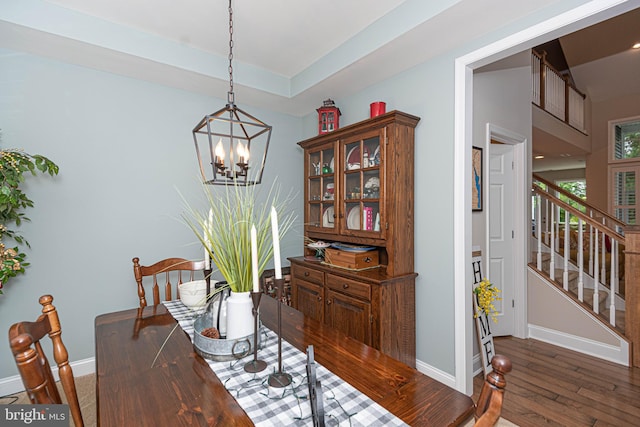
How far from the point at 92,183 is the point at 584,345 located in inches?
183

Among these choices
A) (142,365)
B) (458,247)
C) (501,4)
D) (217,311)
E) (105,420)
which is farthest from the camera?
(458,247)

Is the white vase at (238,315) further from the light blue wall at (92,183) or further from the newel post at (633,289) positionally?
the newel post at (633,289)

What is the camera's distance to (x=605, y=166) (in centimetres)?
609

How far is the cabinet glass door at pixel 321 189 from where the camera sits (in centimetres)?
296

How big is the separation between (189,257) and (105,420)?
227 cm

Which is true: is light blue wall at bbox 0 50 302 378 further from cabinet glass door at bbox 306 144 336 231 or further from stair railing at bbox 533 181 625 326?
stair railing at bbox 533 181 625 326

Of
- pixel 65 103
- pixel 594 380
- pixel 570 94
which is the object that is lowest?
pixel 594 380

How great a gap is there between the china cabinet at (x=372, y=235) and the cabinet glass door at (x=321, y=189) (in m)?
0.02

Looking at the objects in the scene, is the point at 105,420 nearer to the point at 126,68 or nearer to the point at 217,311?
the point at 217,311

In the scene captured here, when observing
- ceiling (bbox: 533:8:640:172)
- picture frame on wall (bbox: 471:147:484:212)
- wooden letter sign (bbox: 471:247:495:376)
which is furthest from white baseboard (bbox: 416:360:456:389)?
ceiling (bbox: 533:8:640:172)

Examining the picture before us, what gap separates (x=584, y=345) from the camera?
118 inches

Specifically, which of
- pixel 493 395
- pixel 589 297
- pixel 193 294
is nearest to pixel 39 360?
pixel 193 294

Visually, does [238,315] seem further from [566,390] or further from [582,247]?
[582,247]

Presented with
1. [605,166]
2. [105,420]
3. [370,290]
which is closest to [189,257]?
[370,290]
